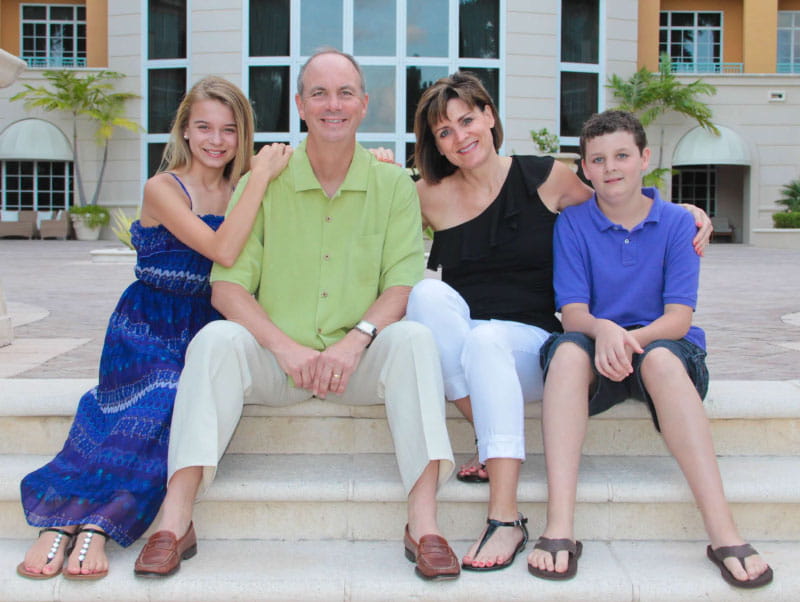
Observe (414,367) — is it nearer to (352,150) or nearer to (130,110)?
(352,150)

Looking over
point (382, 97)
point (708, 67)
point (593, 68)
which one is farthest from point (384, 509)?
point (708, 67)

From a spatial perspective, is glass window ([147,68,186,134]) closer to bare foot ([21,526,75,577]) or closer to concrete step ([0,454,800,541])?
concrete step ([0,454,800,541])

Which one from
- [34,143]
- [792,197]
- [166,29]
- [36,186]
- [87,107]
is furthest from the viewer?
[36,186]

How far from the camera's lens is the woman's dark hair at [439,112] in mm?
2783

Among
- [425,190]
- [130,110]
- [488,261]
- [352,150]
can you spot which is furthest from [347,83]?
[130,110]

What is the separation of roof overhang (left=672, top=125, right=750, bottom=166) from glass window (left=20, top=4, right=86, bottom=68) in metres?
15.6

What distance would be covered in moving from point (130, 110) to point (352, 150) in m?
17.9

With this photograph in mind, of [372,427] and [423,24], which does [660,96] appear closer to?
[423,24]

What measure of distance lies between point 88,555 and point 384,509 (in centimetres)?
87

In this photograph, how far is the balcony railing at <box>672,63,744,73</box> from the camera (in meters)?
21.0

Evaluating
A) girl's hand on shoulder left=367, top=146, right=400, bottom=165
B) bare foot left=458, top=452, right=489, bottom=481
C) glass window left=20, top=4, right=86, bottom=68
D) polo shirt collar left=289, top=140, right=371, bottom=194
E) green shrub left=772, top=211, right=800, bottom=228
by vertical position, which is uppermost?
glass window left=20, top=4, right=86, bottom=68

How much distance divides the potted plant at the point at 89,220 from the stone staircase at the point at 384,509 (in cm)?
1716

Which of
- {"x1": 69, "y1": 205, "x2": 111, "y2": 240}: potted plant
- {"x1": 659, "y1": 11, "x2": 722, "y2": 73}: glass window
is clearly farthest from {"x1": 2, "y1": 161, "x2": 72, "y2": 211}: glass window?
{"x1": 659, "y1": 11, "x2": 722, "y2": 73}: glass window

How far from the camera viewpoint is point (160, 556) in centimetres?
220
